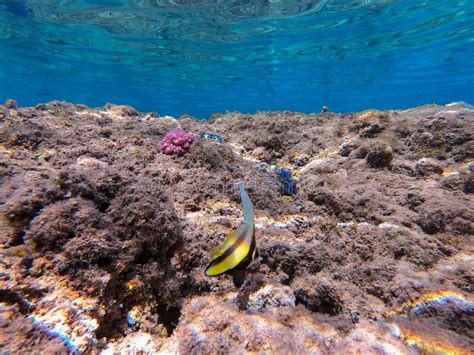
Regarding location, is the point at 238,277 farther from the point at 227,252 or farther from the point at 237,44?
the point at 237,44

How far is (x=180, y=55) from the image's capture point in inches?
963

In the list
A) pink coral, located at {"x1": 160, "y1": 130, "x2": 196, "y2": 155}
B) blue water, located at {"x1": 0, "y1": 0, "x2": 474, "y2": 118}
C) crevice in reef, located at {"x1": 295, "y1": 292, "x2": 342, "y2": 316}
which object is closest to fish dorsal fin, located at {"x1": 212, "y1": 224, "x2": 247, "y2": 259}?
crevice in reef, located at {"x1": 295, "y1": 292, "x2": 342, "y2": 316}

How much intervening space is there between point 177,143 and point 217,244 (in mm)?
1984

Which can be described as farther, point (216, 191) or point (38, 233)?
point (216, 191)

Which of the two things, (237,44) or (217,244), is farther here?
(237,44)

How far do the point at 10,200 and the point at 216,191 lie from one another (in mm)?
1841

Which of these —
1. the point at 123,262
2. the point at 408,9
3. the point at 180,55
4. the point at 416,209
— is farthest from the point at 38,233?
the point at 180,55

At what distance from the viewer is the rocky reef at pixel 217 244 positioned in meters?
1.61

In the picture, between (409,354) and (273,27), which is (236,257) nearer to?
(409,354)

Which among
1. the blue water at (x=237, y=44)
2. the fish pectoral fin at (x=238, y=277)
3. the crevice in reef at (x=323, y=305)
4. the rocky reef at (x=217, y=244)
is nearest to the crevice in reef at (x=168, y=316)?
the rocky reef at (x=217, y=244)

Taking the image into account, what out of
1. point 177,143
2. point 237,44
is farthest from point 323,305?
point 237,44

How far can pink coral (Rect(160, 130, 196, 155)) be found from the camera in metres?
3.71

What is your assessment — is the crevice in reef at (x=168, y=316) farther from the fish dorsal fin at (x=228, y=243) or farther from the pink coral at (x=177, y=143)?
the pink coral at (x=177, y=143)

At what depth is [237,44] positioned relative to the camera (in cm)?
2183
